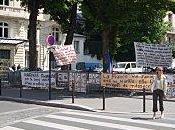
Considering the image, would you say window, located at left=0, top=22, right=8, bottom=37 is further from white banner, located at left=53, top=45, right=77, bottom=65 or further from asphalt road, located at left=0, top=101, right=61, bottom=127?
asphalt road, located at left=0, top=101, right=61, bottom=127

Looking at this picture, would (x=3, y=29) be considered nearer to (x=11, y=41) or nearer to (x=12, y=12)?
(x=11, y=41)

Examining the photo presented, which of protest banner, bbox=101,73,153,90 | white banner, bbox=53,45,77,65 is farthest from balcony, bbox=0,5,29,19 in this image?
protest banner, bbox=101,73,153,90

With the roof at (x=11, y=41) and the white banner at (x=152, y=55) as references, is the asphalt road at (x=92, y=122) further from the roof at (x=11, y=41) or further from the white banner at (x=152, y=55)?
the roof at (x=11, y=41)

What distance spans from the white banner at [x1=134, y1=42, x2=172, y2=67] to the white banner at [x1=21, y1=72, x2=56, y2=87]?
438 cm

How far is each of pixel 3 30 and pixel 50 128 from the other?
41.9 m

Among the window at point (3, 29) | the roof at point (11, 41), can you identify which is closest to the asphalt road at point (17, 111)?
the roof at point (11, 41)

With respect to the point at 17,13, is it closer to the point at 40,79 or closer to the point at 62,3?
the point at 62,3

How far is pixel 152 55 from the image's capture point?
24.2 metres

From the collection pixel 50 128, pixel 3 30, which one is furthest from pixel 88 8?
pixel 3 30

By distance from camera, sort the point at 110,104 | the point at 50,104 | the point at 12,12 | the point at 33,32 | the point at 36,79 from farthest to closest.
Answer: the point at 12,12 → the point at 33,32 → the point at 36,79 → the point at 50,104 → the point at 110,104

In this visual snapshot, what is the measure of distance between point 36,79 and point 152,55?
5870 millimetres

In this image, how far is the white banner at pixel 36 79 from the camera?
2484 cm

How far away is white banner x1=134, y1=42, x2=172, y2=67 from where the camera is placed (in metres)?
24.1

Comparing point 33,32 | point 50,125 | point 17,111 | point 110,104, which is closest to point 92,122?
point 50,125
